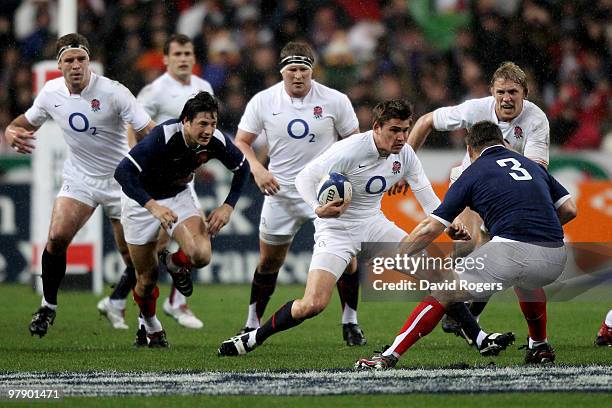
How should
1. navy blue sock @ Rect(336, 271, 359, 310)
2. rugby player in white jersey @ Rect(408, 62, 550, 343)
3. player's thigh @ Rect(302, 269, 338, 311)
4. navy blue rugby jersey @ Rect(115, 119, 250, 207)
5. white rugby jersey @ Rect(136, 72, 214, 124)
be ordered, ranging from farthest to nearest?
1. white rugby jersey @ Rect(136, 72, 214, 124)
2. navy blue sock @ Rect(336, 271, 359, 310)
3. rugby player in white jersey @ Rect(408, 62, 550, 343)
4. navy blue rugby jersey @ Rect(115, 119, 250, 207)
5. player's thigh @ Rect(302, 269, 338, 311)

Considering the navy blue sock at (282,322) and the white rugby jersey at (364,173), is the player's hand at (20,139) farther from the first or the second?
the navy blue sock at (282,322)

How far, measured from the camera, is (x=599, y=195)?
1397 centimetres

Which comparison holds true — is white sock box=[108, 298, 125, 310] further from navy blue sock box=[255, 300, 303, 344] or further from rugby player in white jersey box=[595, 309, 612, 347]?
rugby player in white jersey box=[595, 309, 612, 347]

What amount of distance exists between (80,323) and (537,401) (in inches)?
229

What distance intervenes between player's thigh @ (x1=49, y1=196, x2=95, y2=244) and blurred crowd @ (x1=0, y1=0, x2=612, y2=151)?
19.0 ft

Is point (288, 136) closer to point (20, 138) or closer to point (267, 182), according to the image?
point (267, 182)

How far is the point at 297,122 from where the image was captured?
10.1m

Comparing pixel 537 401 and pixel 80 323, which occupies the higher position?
pixel 537 401

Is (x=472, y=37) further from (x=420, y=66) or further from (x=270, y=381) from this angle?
(x=270, y=381)

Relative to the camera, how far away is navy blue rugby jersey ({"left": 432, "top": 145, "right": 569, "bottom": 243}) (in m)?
7.67

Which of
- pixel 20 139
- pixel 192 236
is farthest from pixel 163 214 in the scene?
pixel 20 139

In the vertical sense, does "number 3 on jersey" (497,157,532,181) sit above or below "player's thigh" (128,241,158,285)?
above

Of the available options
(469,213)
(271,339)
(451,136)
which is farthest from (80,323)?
(451,136)

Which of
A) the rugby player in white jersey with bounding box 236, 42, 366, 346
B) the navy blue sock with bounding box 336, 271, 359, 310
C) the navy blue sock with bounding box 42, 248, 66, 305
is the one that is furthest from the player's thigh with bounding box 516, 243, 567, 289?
the navy blue sock with bounding box 42, 248, 66, 305
